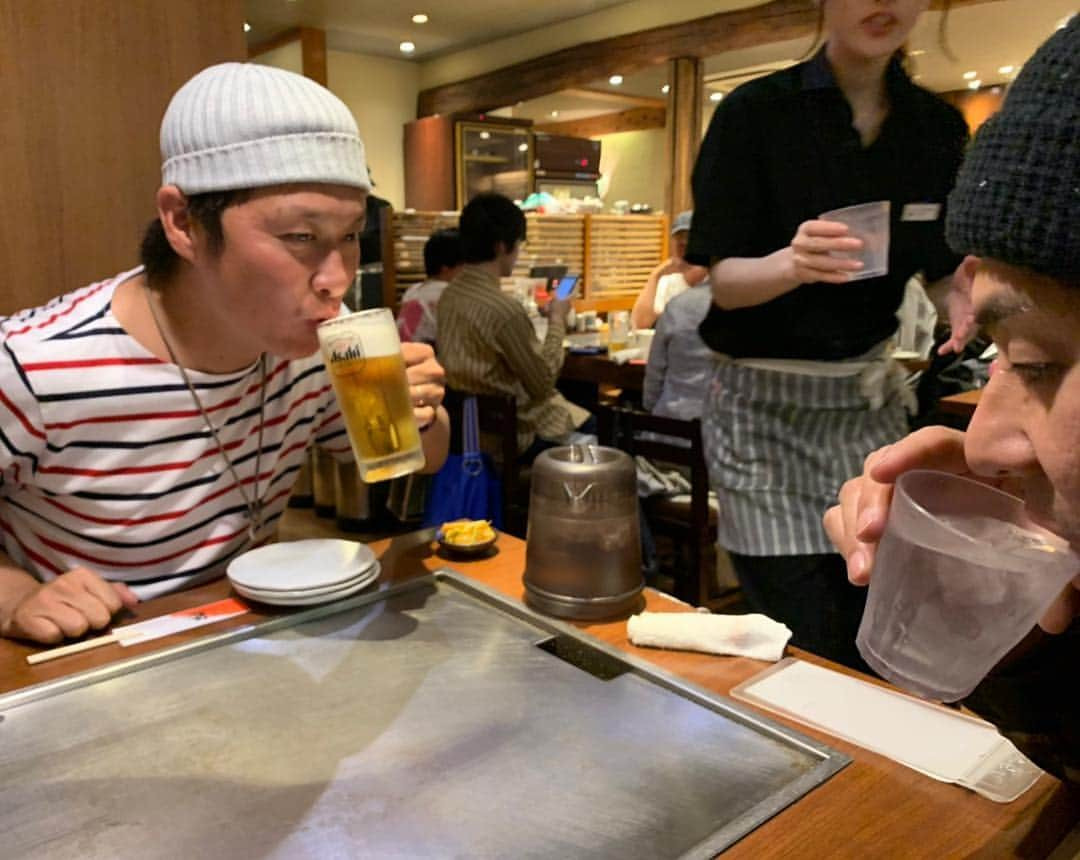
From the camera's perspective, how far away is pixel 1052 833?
0.78 m

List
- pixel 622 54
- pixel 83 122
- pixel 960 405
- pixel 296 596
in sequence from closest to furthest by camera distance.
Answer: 1. pixel 296 596
2. pixel 83 122
3. pixel 960 405
4. pixel 622 54

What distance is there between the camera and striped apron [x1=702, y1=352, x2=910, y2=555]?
1.57 metres

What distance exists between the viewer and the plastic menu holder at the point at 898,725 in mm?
860

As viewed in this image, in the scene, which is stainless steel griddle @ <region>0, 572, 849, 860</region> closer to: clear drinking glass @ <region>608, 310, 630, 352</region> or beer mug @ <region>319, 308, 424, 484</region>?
beer mug @ <region>319, 308, 424, 484</region>

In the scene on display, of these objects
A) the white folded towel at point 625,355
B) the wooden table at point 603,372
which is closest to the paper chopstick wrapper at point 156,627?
the wooden table at point 603,372

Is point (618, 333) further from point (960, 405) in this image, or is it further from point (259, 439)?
point (259, 439)

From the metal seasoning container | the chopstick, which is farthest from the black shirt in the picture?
the chopstick

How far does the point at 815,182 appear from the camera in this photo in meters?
1.50

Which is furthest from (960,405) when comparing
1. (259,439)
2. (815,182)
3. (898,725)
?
(259,439)

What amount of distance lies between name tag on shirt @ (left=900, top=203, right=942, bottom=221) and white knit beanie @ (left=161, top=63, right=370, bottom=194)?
935mm

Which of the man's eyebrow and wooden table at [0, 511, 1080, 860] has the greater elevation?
the man's eyebrow

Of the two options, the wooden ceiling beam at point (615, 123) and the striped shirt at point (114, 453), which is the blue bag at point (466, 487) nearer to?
the striped shirt at point (114, 453)

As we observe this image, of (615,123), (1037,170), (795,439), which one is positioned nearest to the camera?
(1037,170)

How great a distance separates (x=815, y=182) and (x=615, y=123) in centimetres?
919
